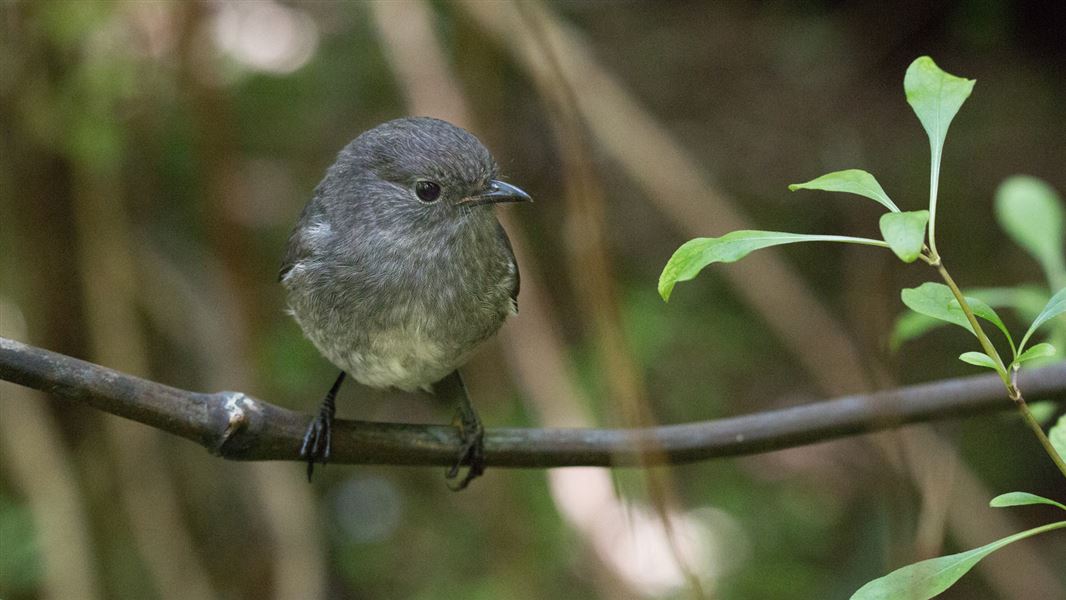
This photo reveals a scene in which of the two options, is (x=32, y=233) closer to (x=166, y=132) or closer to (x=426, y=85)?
(x=166, y=132)

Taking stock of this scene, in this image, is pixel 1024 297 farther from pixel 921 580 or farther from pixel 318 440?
pixel 318 440

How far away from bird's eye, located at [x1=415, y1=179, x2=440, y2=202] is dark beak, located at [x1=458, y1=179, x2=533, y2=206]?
0.23 feet

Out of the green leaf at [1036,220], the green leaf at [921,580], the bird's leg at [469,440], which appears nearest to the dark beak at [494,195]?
the bird's leg at [469,440]

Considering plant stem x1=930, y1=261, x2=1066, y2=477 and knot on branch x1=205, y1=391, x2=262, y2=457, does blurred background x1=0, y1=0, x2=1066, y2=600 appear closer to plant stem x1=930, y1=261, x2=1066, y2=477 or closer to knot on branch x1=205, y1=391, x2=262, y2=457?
knot on branch x1=205, y1=391, x2=262, y2=457

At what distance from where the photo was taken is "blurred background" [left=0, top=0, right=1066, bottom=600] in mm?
3973

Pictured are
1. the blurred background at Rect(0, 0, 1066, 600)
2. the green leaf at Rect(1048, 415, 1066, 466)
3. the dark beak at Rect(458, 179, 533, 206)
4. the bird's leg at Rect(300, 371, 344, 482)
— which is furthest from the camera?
the blurred background at Rect(0, 0, 1066, 600)

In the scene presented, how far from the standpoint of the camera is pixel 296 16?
19.5ft

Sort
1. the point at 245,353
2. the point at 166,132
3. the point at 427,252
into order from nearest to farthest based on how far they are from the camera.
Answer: the point at 427,252, the point at 245,353, the point at 166,132

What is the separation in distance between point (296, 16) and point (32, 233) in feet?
6.92

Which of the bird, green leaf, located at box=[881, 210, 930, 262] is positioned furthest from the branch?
green leaf, located at box=[881, 210, 930, 262]

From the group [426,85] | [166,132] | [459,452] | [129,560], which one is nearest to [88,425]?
[129,560]

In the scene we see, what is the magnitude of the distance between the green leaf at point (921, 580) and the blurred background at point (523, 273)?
4.06 ft

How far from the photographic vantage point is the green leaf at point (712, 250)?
1334 millimetres

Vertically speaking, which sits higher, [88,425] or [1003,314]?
[88,425]
